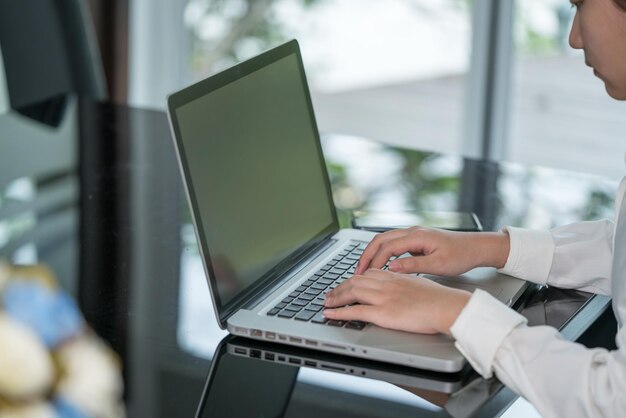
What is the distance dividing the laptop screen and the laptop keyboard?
5cm

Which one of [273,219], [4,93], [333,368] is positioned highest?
[4,93]

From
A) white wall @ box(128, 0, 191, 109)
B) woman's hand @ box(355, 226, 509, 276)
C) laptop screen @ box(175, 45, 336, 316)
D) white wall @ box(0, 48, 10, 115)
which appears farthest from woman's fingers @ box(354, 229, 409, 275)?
white wall @ box(128, 0, 191, 109)

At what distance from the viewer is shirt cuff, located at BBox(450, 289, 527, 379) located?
107 centimetres

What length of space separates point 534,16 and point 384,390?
7.95ft

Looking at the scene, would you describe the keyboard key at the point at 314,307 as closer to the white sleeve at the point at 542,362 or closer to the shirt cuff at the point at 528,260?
the white sleeve at the point at 542,362

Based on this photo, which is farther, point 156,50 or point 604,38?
point 156,50

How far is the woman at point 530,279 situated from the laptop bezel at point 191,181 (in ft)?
0.33

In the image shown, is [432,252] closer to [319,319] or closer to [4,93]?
[319,319]

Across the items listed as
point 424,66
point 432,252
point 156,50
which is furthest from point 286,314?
point 156,50

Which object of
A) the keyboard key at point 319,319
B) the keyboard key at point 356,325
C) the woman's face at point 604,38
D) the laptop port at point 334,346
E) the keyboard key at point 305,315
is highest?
the woman's face at point 604,38

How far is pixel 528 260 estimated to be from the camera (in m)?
1.37

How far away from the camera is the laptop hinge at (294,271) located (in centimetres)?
123

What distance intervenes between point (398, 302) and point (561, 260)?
1.14 feet

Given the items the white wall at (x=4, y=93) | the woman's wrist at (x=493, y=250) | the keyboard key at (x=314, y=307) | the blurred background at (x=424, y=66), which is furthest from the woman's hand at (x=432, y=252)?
the blurred background at (x=424, y=66)
